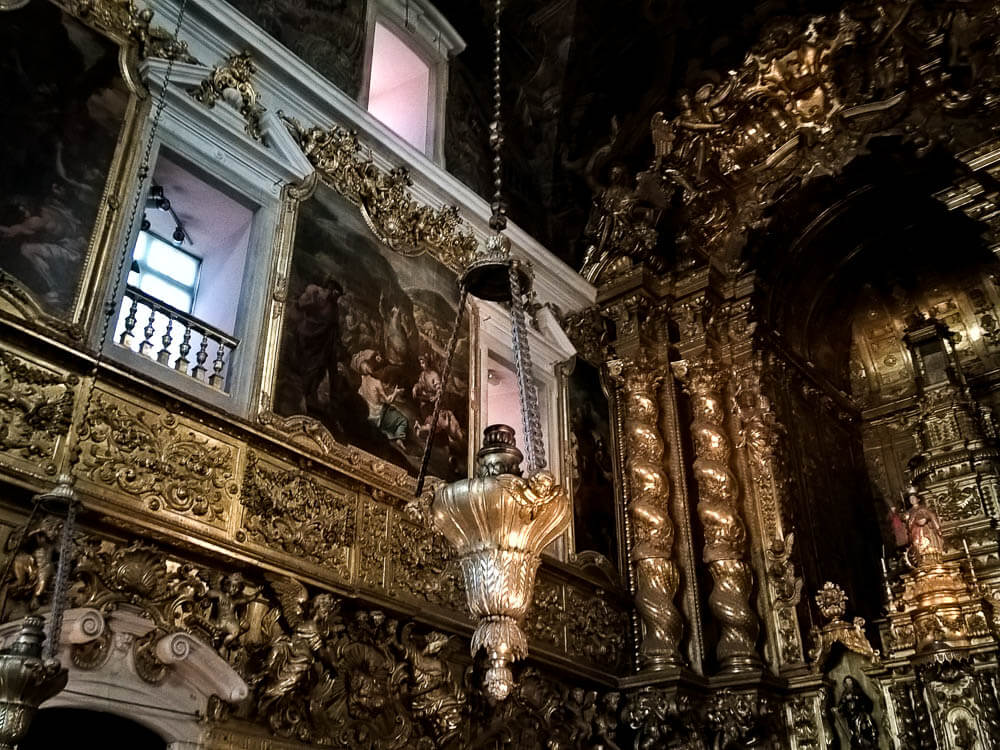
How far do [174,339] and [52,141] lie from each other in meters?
1.48

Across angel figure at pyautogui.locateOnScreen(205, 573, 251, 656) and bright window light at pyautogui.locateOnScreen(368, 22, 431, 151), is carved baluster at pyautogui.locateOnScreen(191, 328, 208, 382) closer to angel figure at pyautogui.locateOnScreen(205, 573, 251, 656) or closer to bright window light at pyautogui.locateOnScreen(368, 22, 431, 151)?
angel figure at pyautogui.locateOnScreen(205, 573, 251, 656)

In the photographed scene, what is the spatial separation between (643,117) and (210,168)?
20.4 ft

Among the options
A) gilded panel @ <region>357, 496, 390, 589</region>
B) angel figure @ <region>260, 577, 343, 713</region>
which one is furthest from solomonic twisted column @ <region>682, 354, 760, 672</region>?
angel figure @ <region>260, 577, 343, 713</region>

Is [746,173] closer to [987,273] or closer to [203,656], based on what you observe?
[987,273]

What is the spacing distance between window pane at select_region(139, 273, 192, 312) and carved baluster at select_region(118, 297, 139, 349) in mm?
1008

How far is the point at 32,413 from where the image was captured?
5316 millimetres

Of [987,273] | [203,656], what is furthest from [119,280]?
[987,273]

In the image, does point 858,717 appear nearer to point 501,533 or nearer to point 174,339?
point 501,533

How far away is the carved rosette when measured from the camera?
905cm

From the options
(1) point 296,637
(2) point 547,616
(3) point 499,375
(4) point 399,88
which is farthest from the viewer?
(4) point 399,88

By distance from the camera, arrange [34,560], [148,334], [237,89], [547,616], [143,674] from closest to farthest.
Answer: [34,560] < [143,674] < [148,334] < [237,89] < [547,616]

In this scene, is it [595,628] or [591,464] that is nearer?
[595,628]

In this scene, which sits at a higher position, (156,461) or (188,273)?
(188,273)

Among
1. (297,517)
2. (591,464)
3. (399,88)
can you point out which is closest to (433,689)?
(297,517)
